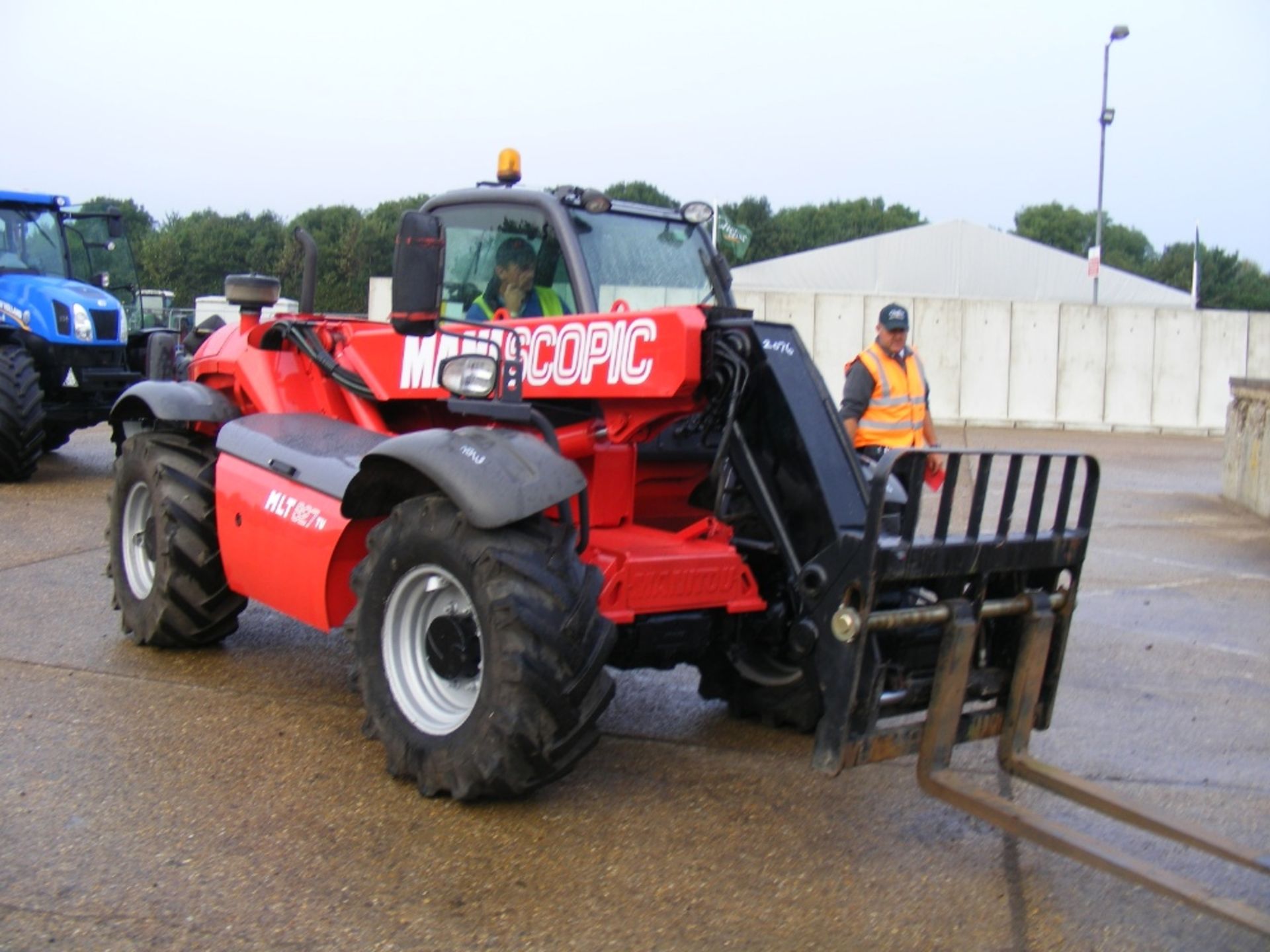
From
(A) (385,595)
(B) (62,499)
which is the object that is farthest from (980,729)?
(B) (62,499)

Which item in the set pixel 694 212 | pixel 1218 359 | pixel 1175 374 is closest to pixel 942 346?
pixel 1175 374

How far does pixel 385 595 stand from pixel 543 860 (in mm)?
1133

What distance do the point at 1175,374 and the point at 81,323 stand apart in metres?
17.7

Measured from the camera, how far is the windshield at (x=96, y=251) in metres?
14.8

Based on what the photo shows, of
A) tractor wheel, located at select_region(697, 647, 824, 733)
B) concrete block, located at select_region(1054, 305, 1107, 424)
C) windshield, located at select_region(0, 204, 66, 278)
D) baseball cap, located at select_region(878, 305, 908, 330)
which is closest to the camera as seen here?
tractor wheel, located at select_region(697, 647, 824, 733)

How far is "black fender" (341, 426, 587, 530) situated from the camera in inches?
176

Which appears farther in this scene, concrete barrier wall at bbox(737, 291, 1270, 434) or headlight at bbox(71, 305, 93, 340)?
concrete barrier wall at bbox(737, 291, 1270, 434)

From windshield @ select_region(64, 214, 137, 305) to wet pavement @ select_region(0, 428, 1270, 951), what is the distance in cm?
852

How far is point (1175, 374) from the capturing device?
2386 centimetres

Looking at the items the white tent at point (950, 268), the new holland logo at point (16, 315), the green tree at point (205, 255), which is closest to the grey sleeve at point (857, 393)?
the new holland logo at point (16, 315)

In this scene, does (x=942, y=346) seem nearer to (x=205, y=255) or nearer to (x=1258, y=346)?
(x=1258, y=346)

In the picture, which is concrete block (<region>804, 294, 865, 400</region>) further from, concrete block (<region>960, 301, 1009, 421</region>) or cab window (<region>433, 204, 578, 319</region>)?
cab window (<region>433, 204, 578, 319</region>)

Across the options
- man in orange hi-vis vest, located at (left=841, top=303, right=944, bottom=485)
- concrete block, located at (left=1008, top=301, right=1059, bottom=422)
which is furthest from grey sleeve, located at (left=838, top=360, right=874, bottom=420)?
concrete block, located at (left=1008, top=301, right=1059, bottom=422)

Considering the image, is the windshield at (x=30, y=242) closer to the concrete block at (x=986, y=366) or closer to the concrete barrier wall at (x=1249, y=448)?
the concrete barrier wall at (x=1249, y=448)
